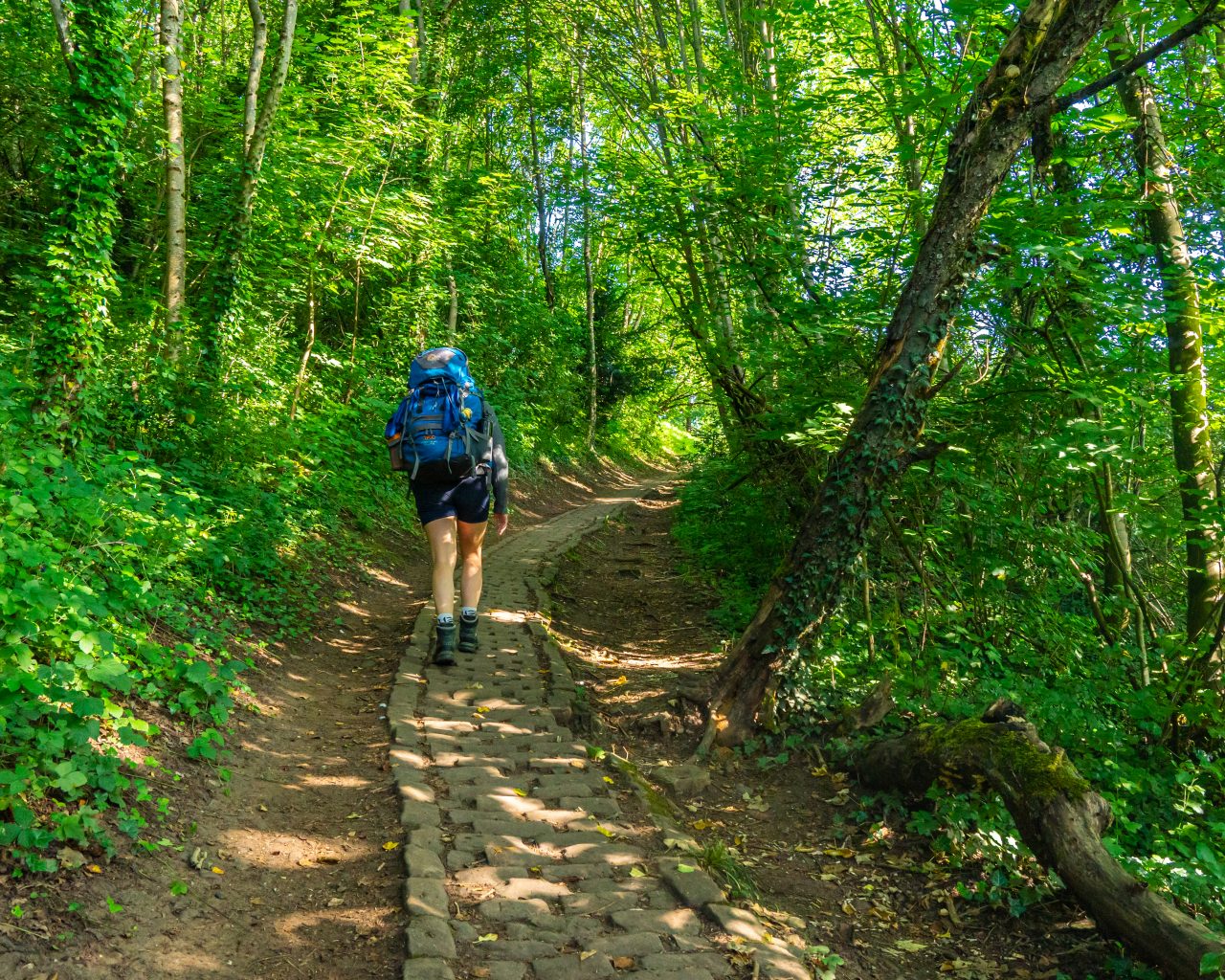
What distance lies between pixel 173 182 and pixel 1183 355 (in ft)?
27.2

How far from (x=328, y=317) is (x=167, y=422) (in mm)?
6381

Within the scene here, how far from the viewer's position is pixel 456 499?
6098mm

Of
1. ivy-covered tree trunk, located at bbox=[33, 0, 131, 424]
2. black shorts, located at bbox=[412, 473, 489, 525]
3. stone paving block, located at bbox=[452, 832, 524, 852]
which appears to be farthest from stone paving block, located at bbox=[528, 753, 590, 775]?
ivy-covered tree trunk, located at bbox=[33, 0, 131, 424]

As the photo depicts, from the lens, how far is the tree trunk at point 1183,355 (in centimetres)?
593

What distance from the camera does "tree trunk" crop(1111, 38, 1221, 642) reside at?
5.93m

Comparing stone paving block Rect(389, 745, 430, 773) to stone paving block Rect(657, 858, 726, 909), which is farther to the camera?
stone paving block Rect(389, 745, 430, 773)

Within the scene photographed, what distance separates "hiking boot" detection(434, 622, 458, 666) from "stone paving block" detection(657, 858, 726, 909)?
2.85m

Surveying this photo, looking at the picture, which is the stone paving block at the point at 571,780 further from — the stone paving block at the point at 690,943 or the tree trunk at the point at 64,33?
the tree trunk at the point at 64,33

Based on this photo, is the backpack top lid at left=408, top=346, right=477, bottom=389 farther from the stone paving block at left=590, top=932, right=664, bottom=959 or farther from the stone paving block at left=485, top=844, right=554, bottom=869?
the stone paving block at left=590, top=932, right=664, bottom=959

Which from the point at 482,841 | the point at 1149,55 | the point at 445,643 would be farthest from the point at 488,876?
the point at 1149,55

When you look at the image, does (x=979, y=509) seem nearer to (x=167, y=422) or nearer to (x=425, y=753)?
(x=425, y=753)

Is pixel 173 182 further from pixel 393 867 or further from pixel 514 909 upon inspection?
pixel 514 909

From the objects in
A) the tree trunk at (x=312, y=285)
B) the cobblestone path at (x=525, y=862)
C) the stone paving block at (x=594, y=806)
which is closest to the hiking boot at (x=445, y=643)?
the cobblestone path at (x=525, y=862)

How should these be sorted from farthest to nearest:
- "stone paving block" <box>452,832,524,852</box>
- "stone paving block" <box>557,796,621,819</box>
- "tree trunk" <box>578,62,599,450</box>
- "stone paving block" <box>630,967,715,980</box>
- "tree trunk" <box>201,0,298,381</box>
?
"tree trunk" <box>578,62,599,450</box> → "tree trunk" <box>201,0,298,381</box> → "stone paving block" <box>557,796,621,819</box> → "stone paving block" <box>452,832,524,852</box> → "stone paving block" <box>630,967,715,980</box>
